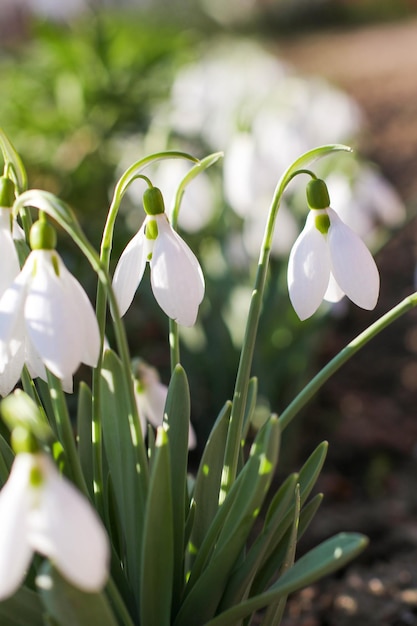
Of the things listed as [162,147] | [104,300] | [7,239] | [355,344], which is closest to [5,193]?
[7,239]

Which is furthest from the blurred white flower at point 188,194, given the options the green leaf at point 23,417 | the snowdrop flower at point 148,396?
the green leaf at point 23,417

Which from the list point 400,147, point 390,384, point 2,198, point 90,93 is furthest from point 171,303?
point 400,147

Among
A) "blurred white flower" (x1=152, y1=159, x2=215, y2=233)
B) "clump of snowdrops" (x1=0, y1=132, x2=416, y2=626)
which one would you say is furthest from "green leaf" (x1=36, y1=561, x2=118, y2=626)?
"blurred white flower" (x1=152, y1=159, x2=215, y2=233)

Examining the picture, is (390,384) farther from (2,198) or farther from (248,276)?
(2,198)

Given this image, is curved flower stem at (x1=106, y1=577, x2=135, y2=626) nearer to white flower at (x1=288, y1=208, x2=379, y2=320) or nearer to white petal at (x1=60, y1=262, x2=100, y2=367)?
white petal at (x1=60, y1=262, x2=100, y2=367)

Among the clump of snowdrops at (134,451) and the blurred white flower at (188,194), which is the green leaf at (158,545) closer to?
the clump of snowdrops at (134,451)

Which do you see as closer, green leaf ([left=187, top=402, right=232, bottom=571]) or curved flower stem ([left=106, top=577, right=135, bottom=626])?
curved flower stem ([left=106, top=577, right=135, bottom=626])

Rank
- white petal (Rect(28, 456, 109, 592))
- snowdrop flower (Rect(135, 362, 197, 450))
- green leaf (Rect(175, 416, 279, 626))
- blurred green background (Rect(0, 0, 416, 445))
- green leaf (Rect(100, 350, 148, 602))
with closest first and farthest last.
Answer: white petal (Rect(28, 456, 109, 592)) < green leaf (Rect(175, 416, 279, 626)) < green leaf (Rect(100, 350, 148, 602)) < snowdrop flower (Rect(135, 362, 197, 450)) < blurred green background (Rect(0, 0, 416, 445))
